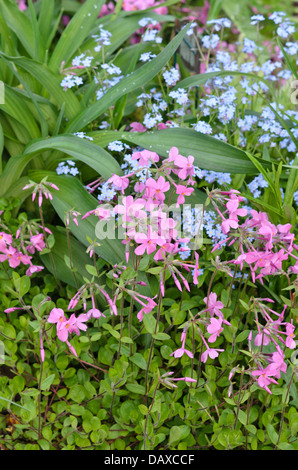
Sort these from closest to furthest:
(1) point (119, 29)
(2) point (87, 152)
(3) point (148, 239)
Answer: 1. (3) point (148, 239)
2. (2) point (87, 152)
3. (1) point (119, 29)

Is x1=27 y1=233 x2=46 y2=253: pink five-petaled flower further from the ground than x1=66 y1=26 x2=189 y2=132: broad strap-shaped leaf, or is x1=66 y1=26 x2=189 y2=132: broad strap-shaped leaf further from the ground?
x1=66 y1=26 x2=189 y2=132: broad strap-shaped leaf

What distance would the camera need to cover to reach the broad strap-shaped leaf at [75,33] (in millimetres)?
1979

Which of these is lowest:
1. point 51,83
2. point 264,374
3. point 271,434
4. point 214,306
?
point 271,434

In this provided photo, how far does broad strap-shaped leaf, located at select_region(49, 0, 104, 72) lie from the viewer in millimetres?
1979

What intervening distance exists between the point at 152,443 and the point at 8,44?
152 cm

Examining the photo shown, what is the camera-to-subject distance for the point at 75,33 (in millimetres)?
2014

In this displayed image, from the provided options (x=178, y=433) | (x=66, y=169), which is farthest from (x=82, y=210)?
(x=178, y=433)

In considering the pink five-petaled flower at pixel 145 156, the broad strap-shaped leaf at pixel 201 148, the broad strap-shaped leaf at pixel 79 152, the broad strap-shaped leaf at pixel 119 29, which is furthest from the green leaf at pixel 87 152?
the broad strap-shaped leaf at pixel 119 29

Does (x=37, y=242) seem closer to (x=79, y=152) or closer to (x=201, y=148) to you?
(x=79, y=152)

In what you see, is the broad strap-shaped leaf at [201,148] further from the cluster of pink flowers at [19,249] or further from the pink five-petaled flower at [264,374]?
the pink five-petaled flower at [264,374]

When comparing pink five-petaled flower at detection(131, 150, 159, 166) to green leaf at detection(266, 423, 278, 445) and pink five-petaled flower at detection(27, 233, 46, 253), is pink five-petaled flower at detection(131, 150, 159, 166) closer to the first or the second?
pink five-petaled flower at detection(27, 233, 46, 253)

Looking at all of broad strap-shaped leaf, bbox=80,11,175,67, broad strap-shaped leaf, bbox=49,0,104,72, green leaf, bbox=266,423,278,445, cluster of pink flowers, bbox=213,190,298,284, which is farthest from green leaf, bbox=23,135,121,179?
green leaf, bbox=266,423,278,445

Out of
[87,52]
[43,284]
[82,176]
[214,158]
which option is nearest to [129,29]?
[87,52]
